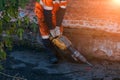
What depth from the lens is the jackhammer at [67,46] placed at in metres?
7.33

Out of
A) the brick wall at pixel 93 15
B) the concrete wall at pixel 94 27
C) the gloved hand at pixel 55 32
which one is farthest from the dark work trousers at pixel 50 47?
the brick wall at pixel 93 15

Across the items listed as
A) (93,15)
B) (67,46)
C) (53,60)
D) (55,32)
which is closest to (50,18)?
(55,32)

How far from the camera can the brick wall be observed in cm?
762

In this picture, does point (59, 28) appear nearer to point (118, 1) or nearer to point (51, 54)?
point (51, 54)

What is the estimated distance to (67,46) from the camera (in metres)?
7.39

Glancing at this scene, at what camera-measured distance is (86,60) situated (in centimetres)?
755

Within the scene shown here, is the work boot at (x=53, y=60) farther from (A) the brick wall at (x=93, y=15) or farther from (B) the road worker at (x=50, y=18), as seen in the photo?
(A) the brick wall at (x=93, y=15)

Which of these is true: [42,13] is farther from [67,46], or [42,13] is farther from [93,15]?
[93,15]

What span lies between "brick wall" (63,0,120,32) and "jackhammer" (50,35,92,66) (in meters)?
0.52

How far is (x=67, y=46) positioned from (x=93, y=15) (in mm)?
874

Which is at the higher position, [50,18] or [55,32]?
[50,18]

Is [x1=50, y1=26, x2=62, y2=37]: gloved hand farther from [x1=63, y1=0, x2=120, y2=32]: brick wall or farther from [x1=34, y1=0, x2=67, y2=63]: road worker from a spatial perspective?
[x1=63, y1=0, x2=120, y2=32]: brick wall

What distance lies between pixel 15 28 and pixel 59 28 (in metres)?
3.10

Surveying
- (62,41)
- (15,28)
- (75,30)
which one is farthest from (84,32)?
(15,28)
